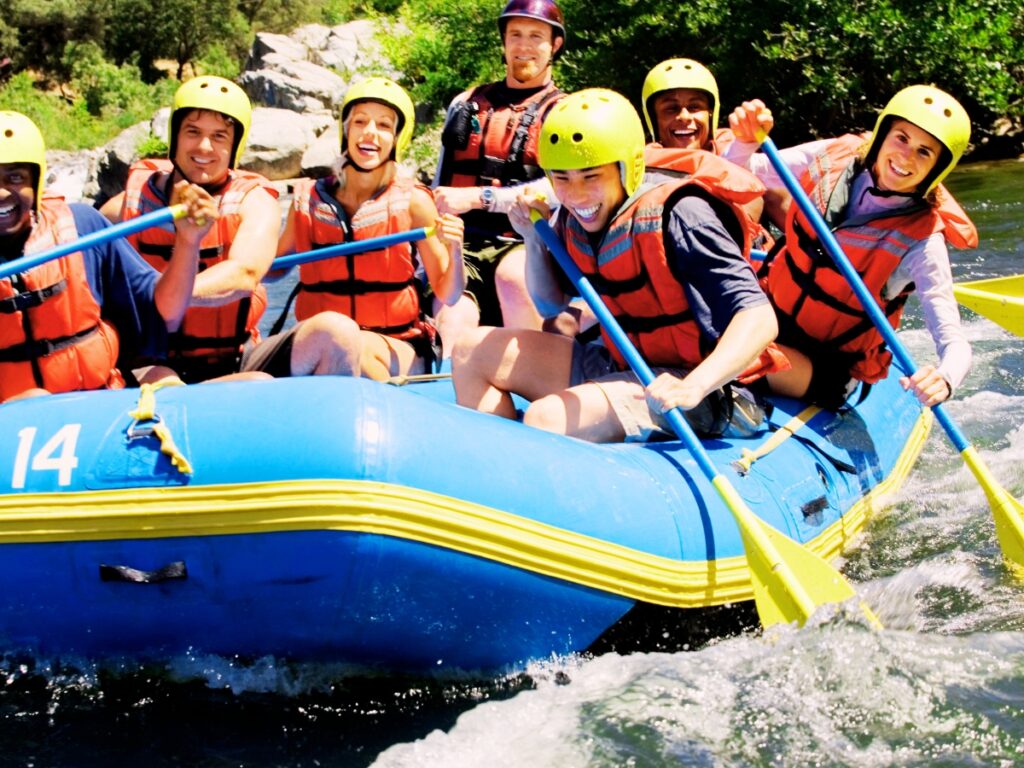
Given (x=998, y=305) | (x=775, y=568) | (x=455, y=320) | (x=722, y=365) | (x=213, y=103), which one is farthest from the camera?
(x=455, y=320)

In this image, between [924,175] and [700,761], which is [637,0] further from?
[700,761]

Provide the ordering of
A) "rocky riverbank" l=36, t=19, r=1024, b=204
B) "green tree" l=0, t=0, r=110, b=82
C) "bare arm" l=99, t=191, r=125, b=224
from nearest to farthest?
"bare arm" l=99, t=191, r=125, b=224 → "rocky riverbank" l=36, t=19, r=1024, b=204 → "green tree" l=0, t=0, r=110, b=82

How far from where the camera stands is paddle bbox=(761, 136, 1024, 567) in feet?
12.5

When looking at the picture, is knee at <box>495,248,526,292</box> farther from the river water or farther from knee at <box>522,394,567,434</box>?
the river water

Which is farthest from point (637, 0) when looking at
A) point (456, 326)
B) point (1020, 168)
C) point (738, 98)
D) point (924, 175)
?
point (924, 175)

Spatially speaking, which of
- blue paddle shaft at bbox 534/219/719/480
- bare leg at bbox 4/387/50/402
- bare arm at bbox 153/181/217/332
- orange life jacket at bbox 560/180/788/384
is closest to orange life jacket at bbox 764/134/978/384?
orange life jacket at bbox 560/180/788/384

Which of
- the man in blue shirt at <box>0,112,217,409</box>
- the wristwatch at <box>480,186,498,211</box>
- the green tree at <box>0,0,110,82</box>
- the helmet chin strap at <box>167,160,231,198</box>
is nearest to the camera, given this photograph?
the man in blue shirt at <box>0,112,217,409</box>

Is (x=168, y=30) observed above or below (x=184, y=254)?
above

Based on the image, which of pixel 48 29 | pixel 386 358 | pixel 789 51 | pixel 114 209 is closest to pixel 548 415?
pixel 386 358

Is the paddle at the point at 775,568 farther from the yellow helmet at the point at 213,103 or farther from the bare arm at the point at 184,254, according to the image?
the yellow helmet at the point at 213,103

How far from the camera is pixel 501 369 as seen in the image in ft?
12.0

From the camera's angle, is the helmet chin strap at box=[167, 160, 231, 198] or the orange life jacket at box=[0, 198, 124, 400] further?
the helmet chin strap at box=[167, 160, 231, 198]

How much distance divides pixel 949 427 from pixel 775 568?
113cm

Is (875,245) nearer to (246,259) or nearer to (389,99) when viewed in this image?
(389,99)
